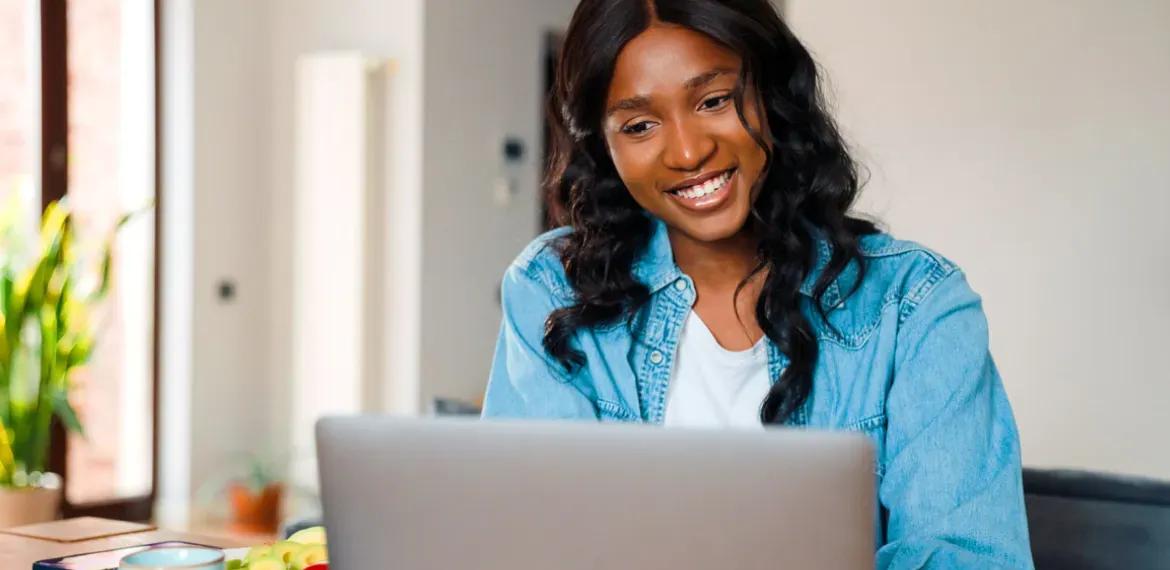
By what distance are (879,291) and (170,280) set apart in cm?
453

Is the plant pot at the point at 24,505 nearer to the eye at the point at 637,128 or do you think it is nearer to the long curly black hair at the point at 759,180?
the long curly black hair at the point at 759,180

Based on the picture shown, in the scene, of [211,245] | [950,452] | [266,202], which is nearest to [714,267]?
[950,452]

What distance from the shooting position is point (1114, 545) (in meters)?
→ 1.71

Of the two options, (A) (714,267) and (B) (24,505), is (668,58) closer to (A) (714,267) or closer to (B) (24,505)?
(A) (714,267)

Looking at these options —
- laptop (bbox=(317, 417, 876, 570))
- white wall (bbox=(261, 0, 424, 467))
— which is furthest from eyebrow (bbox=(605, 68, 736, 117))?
white wall (bbox=(261, 0, 424, 467))

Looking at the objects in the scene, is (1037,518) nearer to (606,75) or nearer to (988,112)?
(606,75)

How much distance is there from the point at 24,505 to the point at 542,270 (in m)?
3.00

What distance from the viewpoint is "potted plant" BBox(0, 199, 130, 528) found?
4.14m

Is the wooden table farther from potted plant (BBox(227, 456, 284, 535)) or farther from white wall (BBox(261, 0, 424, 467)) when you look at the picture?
white wall (BBox(261, 0, 424, 467))

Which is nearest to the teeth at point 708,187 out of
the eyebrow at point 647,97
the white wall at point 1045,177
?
the eyebrow at point 647,97

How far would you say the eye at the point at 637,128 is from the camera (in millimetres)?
1505

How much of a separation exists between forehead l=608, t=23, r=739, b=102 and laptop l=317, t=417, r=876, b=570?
74cm

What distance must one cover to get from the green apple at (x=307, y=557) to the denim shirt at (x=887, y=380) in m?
0.36

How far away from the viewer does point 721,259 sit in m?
1.60
